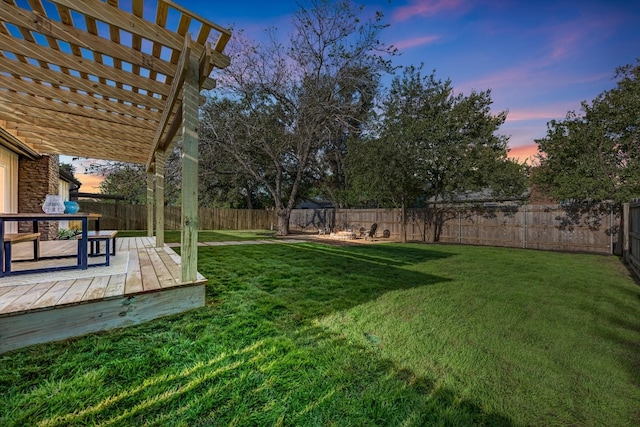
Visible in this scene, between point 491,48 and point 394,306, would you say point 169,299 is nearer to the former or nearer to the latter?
point 394,306

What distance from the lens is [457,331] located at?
2750mm

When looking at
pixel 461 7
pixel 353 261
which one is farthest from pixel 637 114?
pixel 353 261

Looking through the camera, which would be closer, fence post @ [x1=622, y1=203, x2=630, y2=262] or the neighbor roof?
the neighbor roof

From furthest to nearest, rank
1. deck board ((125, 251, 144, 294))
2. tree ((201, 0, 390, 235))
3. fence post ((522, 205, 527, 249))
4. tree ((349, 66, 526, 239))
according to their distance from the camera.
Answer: tree ((201, 0, 390, 235)), tree ((349, 66, 526, 239)), fence post ((522, 205, 527, 249)), deck board ((125, 251, 144, 294))

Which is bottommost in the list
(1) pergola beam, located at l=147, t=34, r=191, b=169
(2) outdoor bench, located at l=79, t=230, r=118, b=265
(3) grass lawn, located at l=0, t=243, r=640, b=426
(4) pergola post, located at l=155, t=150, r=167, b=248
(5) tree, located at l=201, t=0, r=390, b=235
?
(3) grass lawn, located at l=0, t=243, r=640, b=426

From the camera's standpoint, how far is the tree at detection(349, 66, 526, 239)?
35.3 ft

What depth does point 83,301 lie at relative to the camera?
2.37 m

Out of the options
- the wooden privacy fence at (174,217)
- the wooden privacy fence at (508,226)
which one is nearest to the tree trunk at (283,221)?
the wooden privacy fence at (508,226)

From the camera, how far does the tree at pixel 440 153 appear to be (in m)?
10.8

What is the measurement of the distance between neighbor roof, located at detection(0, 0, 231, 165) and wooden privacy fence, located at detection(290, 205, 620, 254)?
11119 millimetres

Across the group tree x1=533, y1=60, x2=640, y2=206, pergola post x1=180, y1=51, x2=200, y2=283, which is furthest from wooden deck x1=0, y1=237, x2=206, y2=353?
tree x1=533, y1=60, x2=640, y2=206

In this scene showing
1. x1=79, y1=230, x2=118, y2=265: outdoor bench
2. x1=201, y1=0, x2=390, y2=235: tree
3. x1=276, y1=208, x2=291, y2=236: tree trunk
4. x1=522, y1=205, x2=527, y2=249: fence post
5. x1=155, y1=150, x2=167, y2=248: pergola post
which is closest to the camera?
x1=79, y1=230, x2=118, y2=265: outdoor bench

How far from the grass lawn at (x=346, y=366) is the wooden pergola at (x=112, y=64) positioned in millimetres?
1007

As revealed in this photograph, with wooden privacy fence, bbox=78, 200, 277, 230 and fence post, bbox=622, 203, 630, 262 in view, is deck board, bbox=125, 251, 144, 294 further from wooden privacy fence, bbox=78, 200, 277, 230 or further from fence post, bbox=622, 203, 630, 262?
wooden privacy fence, bbox=78, 200, 277, 230
